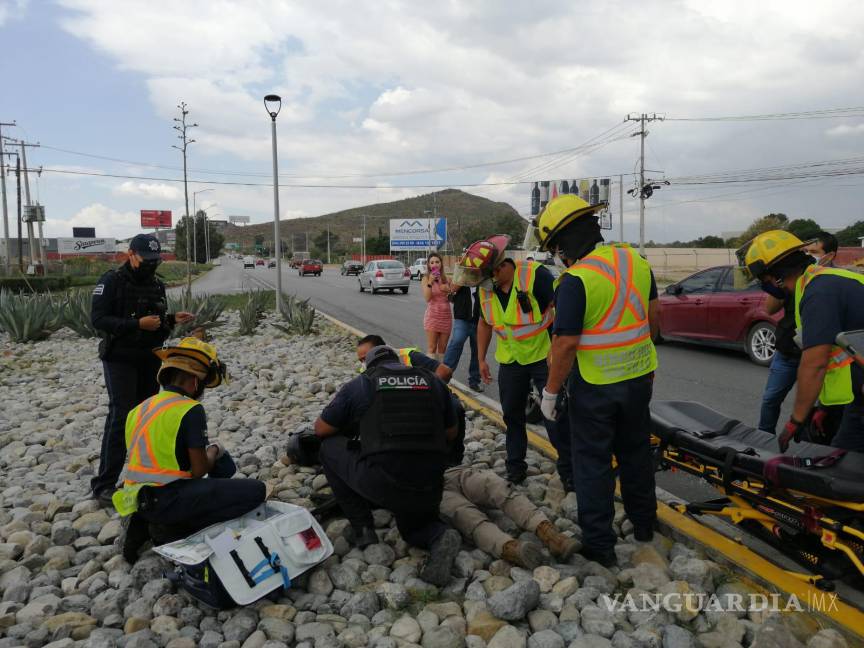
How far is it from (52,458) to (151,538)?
2238 millimetres

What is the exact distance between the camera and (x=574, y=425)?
3420mm

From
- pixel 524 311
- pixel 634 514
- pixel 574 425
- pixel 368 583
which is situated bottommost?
pixel 368 583

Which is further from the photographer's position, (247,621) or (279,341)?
(279,341)

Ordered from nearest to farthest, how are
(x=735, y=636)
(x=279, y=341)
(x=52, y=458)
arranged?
(x=735, y=636)
(x=52, y=458)
(x=279, y=341)

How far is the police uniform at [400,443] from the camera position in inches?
133

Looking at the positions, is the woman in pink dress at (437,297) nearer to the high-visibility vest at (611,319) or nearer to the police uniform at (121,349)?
the police uniform at (121,349)

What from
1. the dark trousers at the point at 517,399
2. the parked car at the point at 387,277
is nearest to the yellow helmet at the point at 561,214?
the dark trousers at the point at 517,399

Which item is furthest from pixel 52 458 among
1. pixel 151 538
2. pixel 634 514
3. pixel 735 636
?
pixel 735 636

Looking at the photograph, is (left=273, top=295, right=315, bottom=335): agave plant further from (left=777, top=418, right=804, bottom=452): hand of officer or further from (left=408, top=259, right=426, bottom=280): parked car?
(left=408, top=259, right=426, bottom=280): parked car

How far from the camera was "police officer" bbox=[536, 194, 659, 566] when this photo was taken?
324cm

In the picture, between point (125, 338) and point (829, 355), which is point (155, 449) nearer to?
point (125, 338)

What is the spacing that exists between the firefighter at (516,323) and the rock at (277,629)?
209 centimetres

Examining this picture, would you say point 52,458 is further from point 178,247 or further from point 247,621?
point 178,247

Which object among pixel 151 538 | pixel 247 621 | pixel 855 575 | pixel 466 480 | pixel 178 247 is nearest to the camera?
pixel 247 621
